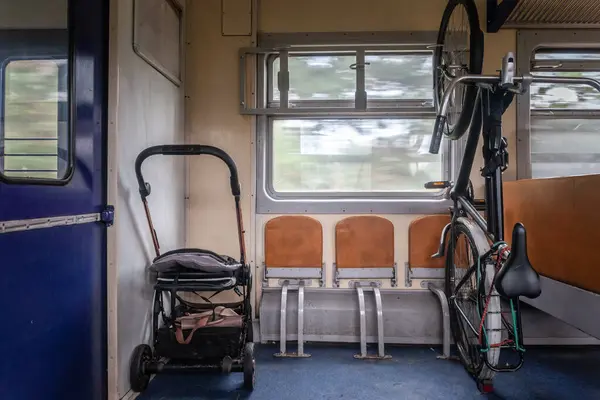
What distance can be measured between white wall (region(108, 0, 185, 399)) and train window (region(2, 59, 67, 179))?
0.97ft

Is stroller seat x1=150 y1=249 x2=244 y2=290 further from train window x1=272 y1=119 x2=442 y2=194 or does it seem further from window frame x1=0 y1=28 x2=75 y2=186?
train window x1=272 y1=119 x2=442 y2=194

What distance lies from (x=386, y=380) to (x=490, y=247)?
1.04 metres

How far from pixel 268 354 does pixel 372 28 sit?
8.35ft

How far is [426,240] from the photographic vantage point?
110 inches

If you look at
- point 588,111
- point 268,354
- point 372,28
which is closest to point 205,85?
point 372,28

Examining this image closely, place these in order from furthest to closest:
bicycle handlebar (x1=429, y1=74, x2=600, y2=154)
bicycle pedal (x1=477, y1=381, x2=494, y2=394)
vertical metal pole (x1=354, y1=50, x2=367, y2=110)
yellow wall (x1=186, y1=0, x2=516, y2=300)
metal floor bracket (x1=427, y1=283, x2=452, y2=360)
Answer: yellow wall (x1=186, y1=0, x2=516, y2=300) < vertical metal pole (x1=354, y1=50, x2=367, y2=110) < metal floor bracket (x1=427, y1=283, x2=452, y2=360) < bicycle pedal (x1=477, y1=381, x2=494, y2=394) < bicycle handlebar (x1=429, y1=74, x2=600, y2=154)

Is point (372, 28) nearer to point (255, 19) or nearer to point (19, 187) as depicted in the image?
A: point (255, 19)

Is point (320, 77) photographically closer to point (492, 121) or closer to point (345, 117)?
point (345, 117)

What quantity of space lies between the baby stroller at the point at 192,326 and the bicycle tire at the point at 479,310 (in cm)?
125

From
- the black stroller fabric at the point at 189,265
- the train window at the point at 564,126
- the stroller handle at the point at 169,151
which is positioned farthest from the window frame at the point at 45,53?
the train window at the point at 564,126

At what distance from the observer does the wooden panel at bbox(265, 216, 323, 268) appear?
9.21 ft

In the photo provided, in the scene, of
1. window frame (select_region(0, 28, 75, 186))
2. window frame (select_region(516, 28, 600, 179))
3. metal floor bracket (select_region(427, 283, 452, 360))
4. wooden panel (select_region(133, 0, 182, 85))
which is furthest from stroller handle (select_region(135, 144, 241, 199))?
window frame (select_region(516, 28, 600, 179))

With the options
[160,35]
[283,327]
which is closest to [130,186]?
[160,35]

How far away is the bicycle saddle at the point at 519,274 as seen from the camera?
1.49 meters
